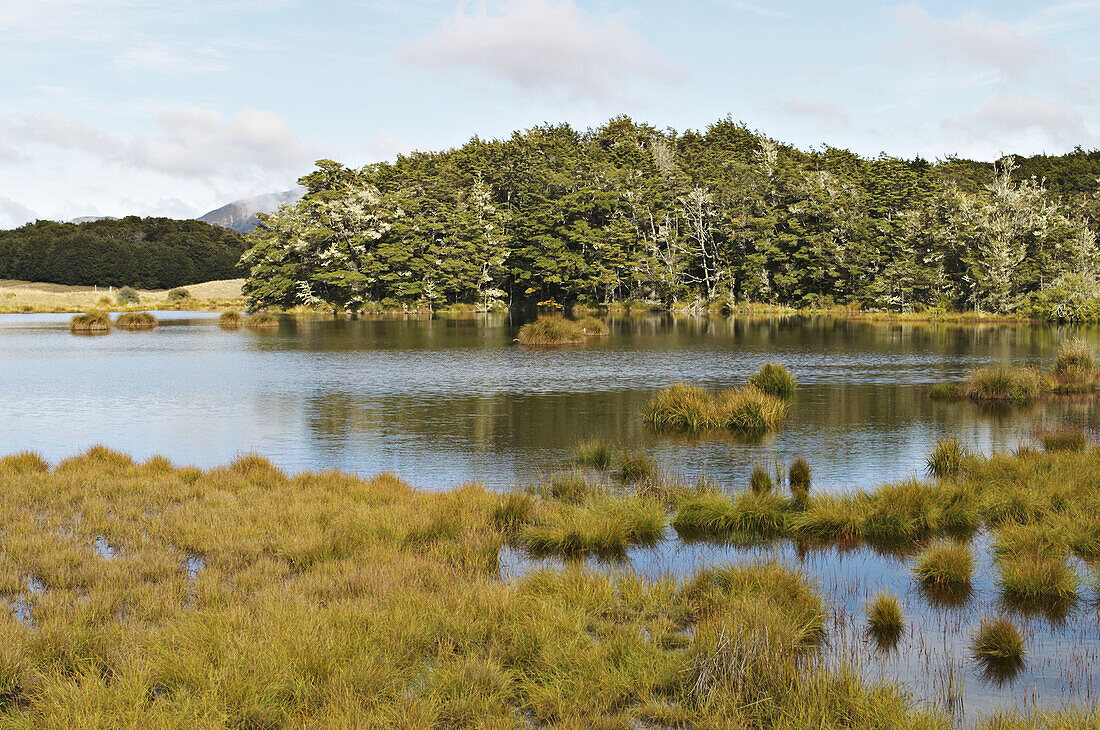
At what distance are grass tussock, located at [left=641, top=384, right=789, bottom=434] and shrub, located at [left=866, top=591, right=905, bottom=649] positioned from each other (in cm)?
1131

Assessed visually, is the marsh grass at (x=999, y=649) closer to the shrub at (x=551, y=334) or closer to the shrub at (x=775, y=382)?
the shrub at (x=775, y=382)

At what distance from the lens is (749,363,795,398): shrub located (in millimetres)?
23266

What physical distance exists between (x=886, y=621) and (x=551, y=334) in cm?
3599

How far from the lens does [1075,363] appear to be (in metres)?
25.2

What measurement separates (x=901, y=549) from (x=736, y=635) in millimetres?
4551

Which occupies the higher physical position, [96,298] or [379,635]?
[96,298]

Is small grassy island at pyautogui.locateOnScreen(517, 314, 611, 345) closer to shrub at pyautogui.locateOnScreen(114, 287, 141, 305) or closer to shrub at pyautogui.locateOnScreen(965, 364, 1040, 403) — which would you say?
shrub at pyautogui.locateOnScreen(965, 364, 1040, 403)

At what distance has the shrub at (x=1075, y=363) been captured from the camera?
24.6 meters

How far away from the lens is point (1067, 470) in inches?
481

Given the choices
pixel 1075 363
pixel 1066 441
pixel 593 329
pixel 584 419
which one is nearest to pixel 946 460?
pixel 1066 441

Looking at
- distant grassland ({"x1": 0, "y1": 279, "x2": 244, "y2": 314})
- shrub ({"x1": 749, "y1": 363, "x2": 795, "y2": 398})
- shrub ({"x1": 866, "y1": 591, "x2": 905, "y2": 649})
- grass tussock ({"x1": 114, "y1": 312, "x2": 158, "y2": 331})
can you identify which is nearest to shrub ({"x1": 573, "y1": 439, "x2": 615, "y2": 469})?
shrub ({"x1": 866, "y1": 591, "x2": 905, "y2": 649})

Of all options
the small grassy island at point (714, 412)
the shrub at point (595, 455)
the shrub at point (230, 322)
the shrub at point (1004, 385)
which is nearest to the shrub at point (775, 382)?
the small grassy island at point (714, 412)

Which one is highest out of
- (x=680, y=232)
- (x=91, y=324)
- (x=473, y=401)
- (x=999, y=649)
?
(x=680, y=232)

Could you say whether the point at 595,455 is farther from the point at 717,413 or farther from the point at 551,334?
the point at 551,334
